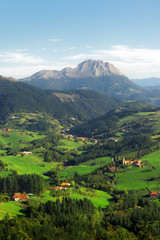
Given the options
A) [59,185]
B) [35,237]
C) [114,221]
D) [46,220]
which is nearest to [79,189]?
[59,185]

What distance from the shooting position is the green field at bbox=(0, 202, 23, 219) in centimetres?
8603

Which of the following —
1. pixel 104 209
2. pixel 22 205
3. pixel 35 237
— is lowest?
pixel 104 209

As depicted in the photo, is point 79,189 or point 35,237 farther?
point 79,189

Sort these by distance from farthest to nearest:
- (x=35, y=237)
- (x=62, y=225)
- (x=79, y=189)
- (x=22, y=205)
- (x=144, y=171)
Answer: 1. (x=144, y=171)
2. (x=79, y=189)
3. (x=22, y=205)
4. (x=62, y=225)
5. (x=35, y=237)

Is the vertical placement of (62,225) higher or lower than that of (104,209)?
higher

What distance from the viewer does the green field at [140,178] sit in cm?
13720

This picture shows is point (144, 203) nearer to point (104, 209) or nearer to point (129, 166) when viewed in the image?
point (104, 209)

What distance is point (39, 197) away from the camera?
358 ft

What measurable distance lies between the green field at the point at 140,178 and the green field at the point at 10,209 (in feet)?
211

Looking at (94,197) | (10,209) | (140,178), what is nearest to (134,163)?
(140,178)

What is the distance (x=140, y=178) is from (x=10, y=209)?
272 feet

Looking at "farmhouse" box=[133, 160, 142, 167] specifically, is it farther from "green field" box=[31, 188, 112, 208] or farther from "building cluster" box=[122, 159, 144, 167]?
"green field" box=[31, 188, 112, 208]

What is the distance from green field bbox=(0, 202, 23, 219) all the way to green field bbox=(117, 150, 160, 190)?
211 ft

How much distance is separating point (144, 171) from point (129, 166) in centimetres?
1683
